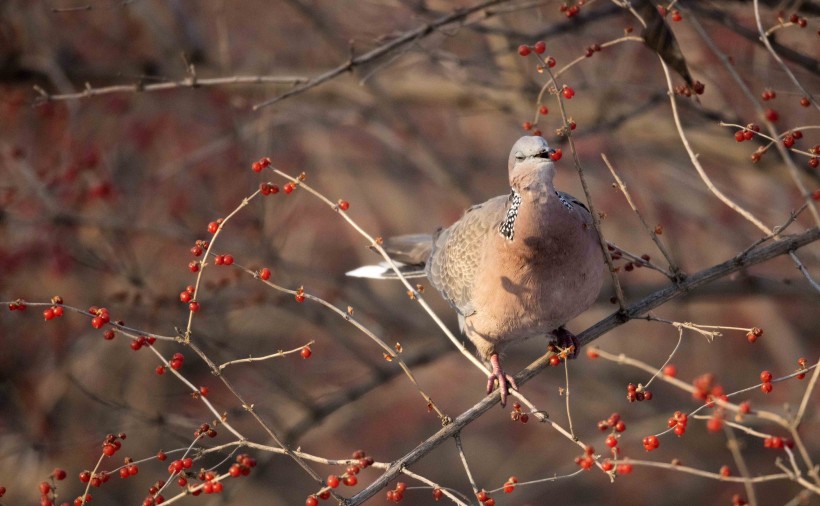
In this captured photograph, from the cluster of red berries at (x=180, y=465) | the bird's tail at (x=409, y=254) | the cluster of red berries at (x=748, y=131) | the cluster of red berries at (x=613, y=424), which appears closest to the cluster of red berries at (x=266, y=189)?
the cluster of red berries at (x=180, y=465)

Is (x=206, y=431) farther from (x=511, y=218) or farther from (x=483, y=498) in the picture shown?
(x=511, y=218)

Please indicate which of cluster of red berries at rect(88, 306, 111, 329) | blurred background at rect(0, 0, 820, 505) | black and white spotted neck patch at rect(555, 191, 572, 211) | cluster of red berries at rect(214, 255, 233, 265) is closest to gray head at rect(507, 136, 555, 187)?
black and white spotted neck patch at rect(555, 191, 572, 211)

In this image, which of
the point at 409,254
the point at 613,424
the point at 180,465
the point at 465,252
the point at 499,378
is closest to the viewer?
the point at 613,424

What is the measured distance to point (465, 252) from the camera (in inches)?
172

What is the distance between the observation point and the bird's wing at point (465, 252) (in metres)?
4.19

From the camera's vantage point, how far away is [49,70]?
6273 millimetres

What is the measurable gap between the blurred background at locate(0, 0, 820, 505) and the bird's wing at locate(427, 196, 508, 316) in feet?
2.81

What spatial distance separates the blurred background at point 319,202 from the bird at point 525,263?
80cm

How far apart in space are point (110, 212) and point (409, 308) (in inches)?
109

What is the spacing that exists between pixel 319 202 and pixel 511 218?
6.25 metres

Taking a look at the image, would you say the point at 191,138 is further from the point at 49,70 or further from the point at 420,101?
the point at 420,101

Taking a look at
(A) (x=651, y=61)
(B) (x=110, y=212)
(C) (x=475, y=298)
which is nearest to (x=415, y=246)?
(C) (x=475, y=298)

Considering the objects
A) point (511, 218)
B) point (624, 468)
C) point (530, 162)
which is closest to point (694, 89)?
point (530, 162)

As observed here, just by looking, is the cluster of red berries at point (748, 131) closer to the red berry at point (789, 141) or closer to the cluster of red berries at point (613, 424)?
the red berry at point (789, 141)
